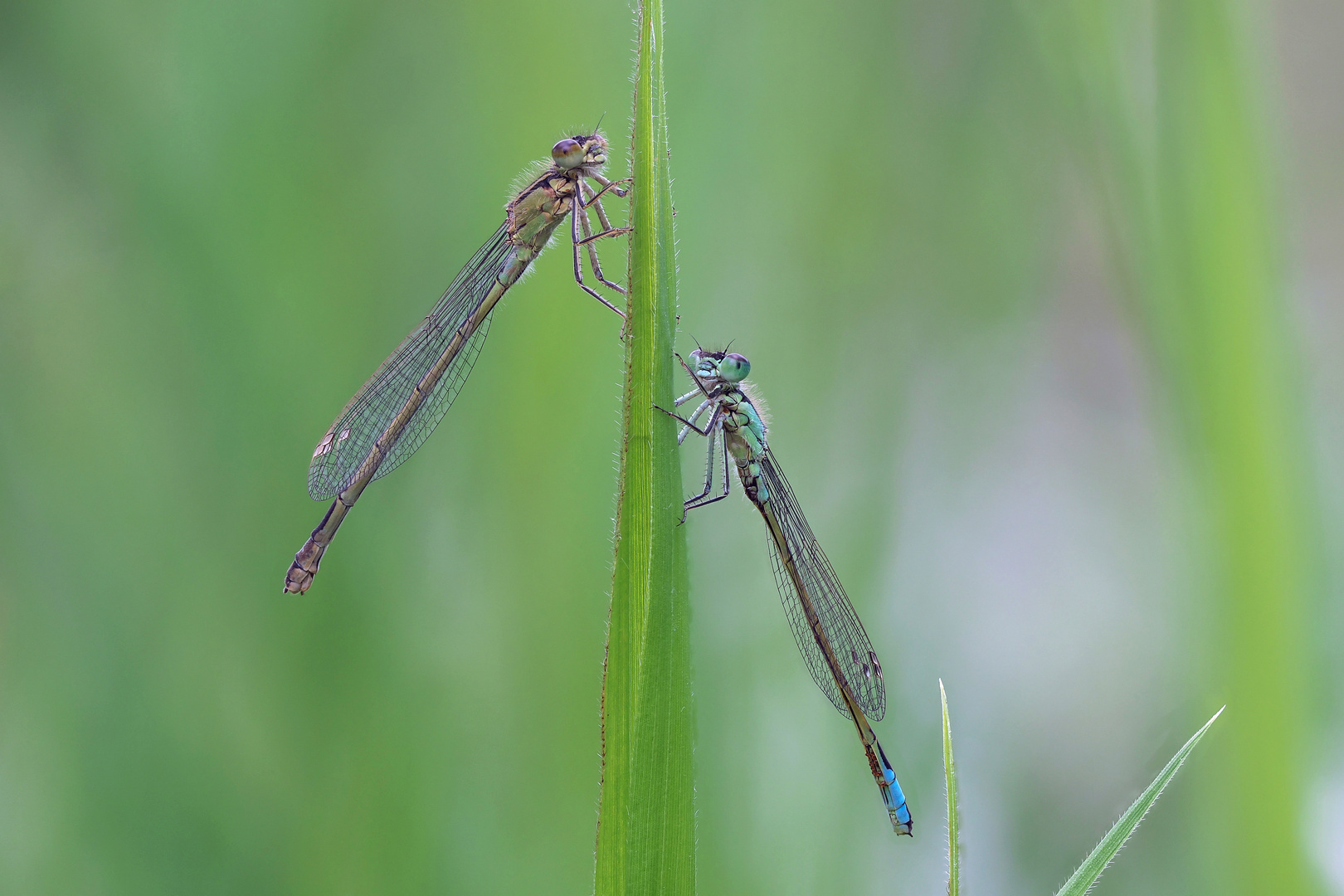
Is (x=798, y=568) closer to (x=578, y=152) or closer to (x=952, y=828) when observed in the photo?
(x=578, y=152)

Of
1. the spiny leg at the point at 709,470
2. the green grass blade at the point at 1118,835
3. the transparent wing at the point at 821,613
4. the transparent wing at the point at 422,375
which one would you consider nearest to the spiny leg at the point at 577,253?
the transparent wing at the point at 422,375

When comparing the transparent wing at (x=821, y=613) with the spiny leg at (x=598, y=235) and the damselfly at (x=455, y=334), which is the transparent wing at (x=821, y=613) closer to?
the spiny leg at (x=598, y=235)

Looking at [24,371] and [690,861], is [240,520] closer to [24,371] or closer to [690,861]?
[24,371]

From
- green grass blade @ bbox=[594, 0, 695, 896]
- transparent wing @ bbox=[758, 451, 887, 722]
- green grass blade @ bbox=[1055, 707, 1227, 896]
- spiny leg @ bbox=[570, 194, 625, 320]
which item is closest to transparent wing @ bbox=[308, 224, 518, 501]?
spiny leg @ bbox=[570, 194, 625, 320]

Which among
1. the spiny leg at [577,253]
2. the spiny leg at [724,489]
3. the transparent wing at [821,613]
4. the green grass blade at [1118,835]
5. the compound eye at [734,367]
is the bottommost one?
the green grass blade at [1118,835]

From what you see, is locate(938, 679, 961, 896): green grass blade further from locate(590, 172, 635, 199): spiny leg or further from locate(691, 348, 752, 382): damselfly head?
locate(691, 348, 752, 382): damselfly head

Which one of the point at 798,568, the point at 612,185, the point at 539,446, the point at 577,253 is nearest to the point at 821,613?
the point at 798,568

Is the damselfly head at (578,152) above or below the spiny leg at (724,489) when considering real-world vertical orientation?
above

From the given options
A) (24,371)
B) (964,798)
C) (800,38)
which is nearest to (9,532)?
(24,371)

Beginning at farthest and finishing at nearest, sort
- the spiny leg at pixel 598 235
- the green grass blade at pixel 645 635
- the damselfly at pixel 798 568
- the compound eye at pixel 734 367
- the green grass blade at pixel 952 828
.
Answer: the compound eye at pixel 734 367 → the damselfly at pixel 798 568 → the spiny leg at pixel 598 235 → the green grass blade at pixel 645 635 → the green grass blade at pixel 952 828
